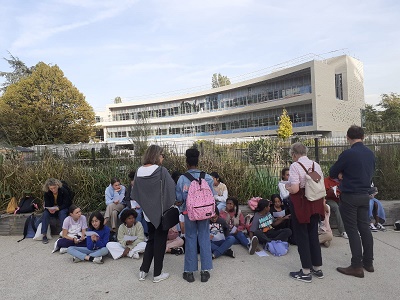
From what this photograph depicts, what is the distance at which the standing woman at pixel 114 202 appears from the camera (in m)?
6.16

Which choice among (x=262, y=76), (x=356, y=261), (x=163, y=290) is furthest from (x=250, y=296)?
(x=262, y=76)

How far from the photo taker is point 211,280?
3957mm

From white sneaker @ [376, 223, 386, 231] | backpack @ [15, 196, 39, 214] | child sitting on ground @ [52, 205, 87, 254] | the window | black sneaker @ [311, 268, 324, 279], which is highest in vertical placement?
the window

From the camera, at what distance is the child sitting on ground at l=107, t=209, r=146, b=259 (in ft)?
16.3

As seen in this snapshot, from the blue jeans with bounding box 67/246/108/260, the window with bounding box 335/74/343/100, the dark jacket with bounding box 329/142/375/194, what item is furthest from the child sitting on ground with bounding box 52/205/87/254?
the window with bounding box 335/74/343/100

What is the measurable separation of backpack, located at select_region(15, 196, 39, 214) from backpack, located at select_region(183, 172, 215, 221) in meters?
4.32

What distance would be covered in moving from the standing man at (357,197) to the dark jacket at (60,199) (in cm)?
483

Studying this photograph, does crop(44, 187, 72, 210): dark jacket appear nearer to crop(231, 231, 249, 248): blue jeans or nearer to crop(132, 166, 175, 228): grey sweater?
crop(132, 166, 175, 228): grey sweater

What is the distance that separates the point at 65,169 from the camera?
24.8 ft

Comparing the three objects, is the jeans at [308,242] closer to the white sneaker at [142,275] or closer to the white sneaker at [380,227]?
the white sneaker at [142,275]

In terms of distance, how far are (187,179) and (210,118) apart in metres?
57.4

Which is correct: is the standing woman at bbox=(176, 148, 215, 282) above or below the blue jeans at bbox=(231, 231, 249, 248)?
above

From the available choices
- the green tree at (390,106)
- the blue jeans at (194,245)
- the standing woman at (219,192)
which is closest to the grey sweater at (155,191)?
the blue jeans at (194,245)

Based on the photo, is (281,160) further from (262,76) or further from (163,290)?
(262,76)
